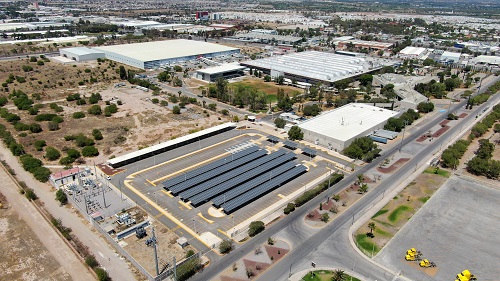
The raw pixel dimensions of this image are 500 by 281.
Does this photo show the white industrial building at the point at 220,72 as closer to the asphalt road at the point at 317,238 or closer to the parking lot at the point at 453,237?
the asphalt road at the point at 317,238

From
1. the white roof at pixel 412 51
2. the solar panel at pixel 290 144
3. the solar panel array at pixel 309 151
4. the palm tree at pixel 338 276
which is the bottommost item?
the palm tree at pixel 338 276

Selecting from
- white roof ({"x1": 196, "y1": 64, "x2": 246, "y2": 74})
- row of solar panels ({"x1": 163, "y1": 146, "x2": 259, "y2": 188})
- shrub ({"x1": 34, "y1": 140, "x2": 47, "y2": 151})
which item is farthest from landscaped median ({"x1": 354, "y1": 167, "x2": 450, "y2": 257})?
white roof ({"x1": 196, "y1": 64, "x2": 246, "y2": 74})

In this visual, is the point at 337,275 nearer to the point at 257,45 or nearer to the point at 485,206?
the point at 485,206

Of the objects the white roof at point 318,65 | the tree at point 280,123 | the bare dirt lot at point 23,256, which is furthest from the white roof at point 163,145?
the white roof at point 318,65

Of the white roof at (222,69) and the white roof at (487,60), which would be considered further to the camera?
the white roof at (487,60)

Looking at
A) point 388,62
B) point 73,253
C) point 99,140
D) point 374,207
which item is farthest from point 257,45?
point 73,253

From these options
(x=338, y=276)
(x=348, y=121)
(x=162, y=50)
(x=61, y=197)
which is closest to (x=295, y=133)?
(x=348, y=121)

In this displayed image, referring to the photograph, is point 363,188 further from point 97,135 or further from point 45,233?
point 97,135
